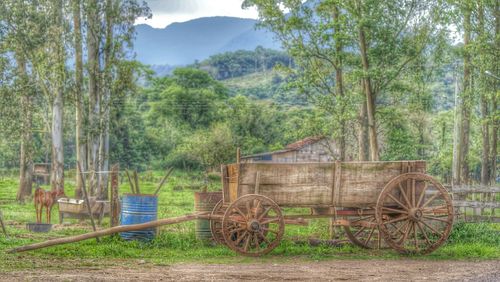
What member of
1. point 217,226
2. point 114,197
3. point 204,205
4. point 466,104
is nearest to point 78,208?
point 114,197

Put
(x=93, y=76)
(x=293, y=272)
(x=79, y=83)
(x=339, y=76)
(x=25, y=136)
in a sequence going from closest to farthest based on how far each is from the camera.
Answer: (x=293, y=272)
(x=339, y=76)
(x=93, y=76)
(x=79, y=83)
(x=25, y=136)

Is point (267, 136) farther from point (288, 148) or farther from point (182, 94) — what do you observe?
point (182, 94)

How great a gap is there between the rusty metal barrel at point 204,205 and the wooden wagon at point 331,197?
3.92ft

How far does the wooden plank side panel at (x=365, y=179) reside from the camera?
46.7ft

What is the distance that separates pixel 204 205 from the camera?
15641mm

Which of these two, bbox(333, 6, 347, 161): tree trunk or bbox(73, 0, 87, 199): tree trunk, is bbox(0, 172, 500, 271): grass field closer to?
bbox(333, 6, 347, 161): tree trunk

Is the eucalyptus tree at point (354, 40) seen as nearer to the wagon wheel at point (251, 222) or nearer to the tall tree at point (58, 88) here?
the tall tree at point (58, 88)

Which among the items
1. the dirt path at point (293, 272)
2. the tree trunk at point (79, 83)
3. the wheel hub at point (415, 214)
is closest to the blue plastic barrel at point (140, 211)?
the dirt path at point (293, 272)

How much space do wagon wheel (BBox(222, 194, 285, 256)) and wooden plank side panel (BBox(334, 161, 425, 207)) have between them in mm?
1408

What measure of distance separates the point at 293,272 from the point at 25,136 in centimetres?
2844

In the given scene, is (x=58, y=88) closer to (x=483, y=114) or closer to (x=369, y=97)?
(x=369, y=97)

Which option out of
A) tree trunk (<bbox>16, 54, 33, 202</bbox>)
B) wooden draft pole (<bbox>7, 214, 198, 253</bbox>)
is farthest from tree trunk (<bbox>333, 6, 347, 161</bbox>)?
tree trunk (<bbox>16, 54, 33, 202</bbox>)

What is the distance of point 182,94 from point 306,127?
58.5 metres

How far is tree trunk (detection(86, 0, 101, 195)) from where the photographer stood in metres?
33.2
